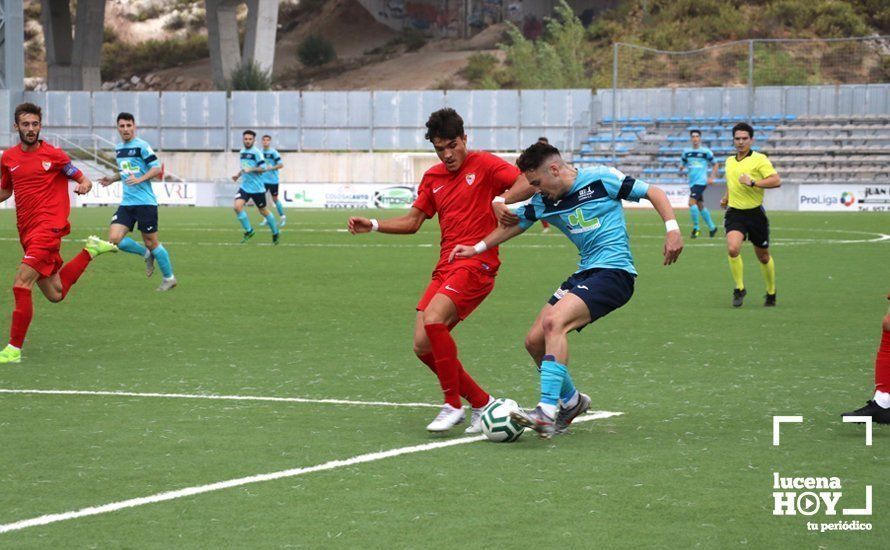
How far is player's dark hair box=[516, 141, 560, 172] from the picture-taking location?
7.91 meters

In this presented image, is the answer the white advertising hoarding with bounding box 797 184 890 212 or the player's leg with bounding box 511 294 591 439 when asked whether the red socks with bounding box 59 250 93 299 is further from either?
the white advertising hoarding with bounding box 797 184 890 212

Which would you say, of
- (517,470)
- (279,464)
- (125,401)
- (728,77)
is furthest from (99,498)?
(728,77)

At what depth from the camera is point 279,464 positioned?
7133 mm

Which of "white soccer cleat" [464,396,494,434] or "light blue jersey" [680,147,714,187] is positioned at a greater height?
"light blue jersey" [680,147,714,187]

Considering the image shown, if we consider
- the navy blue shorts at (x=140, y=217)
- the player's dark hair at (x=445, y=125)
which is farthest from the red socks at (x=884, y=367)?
the navy blue shorts at (x=140, y=217)

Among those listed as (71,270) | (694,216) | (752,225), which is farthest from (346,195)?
(71,270)

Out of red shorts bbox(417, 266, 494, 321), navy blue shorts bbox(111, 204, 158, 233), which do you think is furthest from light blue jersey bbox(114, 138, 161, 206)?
red shorts bbox(417, 266, 494, 321)

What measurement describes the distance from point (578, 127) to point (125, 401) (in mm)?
43889

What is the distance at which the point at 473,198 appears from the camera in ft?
27.9

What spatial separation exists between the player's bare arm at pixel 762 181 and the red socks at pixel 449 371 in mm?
7900

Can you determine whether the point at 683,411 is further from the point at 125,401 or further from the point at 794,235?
the point at 794,235

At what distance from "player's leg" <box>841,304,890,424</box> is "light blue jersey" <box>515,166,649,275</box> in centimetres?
150

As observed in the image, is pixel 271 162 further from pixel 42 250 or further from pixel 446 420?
pixel 446 420

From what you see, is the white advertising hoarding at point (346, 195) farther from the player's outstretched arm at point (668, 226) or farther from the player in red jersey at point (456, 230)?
the player's outstretched arm at point (668, 226)
